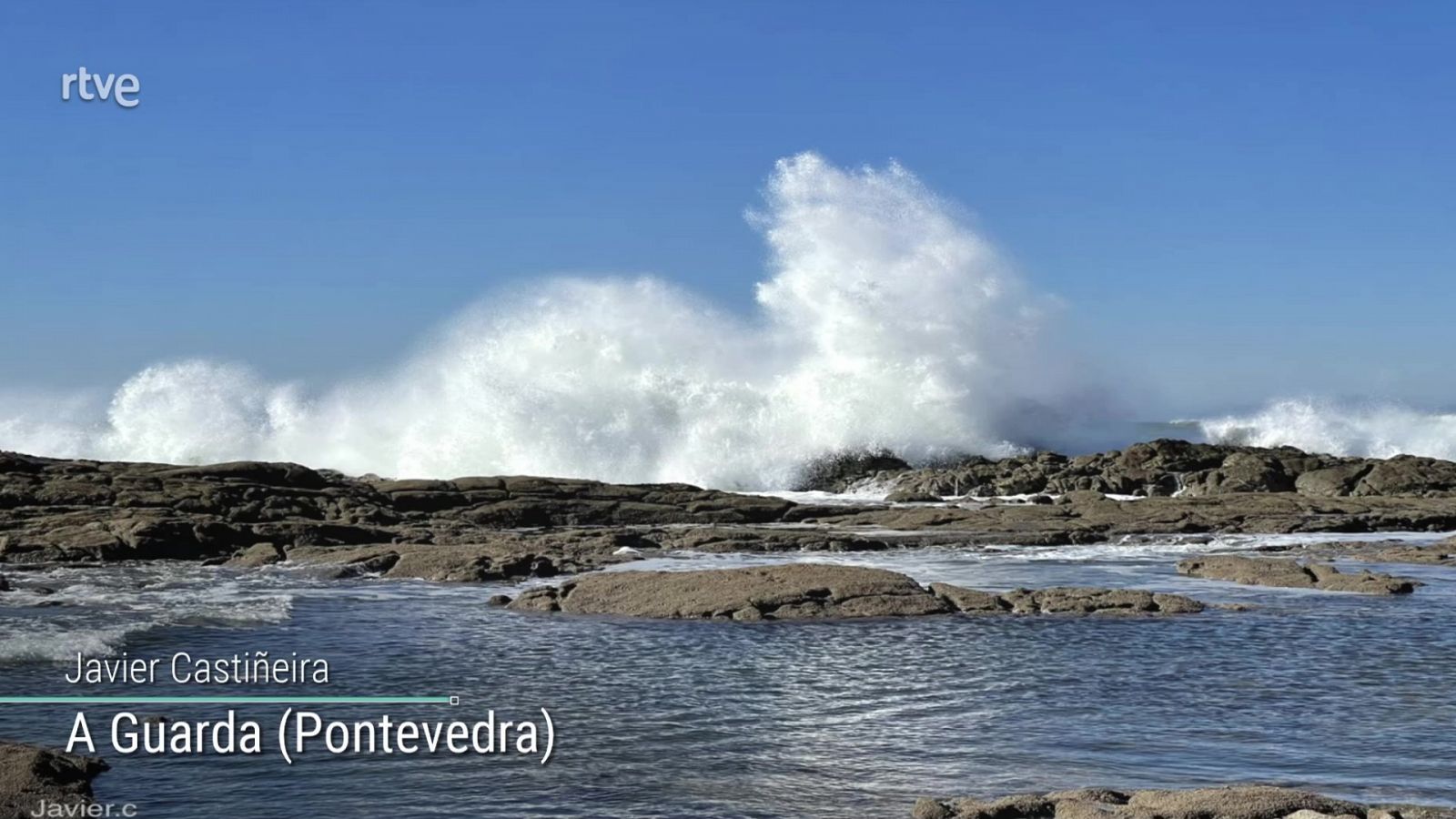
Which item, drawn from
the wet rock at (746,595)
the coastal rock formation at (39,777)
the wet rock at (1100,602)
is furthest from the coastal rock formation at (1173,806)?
the wet rock at (1100,602)

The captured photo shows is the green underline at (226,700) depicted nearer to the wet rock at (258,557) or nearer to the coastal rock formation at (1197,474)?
the wet rock at (258,557)

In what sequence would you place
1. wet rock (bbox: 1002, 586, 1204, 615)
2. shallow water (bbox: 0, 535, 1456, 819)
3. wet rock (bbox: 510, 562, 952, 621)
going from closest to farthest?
shallow water (bbox: 0, 535, 1456, 819), wet rock (bbox: 510, 562, 952, 621), wet rock (bbox: 1002, 586, 1204, 615)

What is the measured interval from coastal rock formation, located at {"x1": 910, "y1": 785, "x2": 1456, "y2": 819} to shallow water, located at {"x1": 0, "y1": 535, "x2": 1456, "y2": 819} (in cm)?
40

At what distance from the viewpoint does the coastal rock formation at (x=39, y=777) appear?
712 cm

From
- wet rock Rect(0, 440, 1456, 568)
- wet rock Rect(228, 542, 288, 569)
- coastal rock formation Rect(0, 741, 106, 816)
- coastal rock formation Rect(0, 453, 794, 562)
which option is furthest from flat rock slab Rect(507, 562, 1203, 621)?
coastal rock formation Rect(0, 453, 794, 562)

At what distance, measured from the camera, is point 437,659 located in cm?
1209

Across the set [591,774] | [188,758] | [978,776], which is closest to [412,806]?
[591,774]

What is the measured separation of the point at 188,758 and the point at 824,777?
12.2ft

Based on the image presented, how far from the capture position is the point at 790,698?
1047 cm

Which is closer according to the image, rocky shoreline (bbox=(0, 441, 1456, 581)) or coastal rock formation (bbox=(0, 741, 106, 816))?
coastal rock formation (bbox=(0, 741, 106, 816))

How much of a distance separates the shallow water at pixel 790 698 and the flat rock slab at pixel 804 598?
515 millimetres

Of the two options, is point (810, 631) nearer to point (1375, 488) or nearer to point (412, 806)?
point (412, 806)

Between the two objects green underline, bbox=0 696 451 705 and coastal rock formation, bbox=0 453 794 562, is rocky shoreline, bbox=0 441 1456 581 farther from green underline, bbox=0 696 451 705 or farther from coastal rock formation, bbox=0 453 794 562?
green underline, bbox=0 696 451 705

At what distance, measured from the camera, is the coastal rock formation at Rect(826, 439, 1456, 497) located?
33188mm
